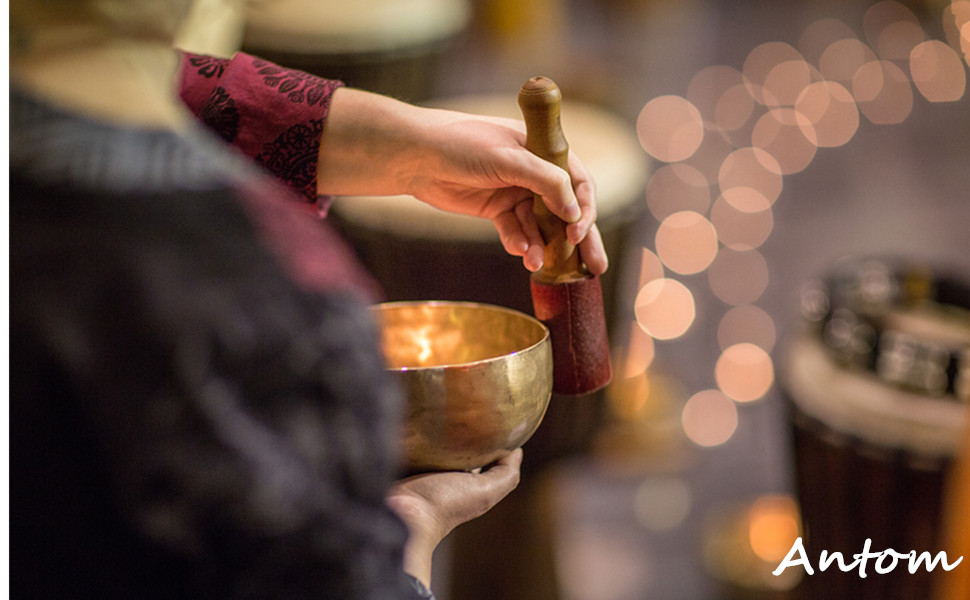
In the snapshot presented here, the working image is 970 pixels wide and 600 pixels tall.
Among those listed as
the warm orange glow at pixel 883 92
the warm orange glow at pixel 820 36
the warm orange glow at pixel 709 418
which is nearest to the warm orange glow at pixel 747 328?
the warm orange glow at pixel 709 418

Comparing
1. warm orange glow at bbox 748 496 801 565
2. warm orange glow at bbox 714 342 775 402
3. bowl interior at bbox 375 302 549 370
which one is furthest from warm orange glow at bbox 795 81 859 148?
bowl interior at bbox 375 302 549 370

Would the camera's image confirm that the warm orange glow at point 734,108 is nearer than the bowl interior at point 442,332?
No

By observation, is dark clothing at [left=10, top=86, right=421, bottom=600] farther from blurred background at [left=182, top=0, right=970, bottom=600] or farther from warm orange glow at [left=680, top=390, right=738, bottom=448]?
warm orange glow at [left=680, top=390, right=738, bottom=448]

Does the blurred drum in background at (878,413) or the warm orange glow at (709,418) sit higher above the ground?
the blurred drum in background at (878,413)

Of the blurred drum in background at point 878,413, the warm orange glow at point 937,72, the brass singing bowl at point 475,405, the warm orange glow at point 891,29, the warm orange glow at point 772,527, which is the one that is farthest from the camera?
the warm orange glow at point 891,29

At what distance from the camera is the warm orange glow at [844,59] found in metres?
3.48

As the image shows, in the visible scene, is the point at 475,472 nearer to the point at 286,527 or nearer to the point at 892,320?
the point at 286,527

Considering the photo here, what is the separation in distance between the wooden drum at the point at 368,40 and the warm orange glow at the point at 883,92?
8.03 feet

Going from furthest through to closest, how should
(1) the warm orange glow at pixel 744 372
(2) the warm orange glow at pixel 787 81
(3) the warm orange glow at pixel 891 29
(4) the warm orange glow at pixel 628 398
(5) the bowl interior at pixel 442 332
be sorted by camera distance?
(3) the warm orange glow at pixel 891 29, (2) the warm orange glow at pixel 787 81, (1) the warm orange glow at pixel 744 372, (4) the warm orange glow at pixel 628 398, (5) the bowl interior at pixel 442 332

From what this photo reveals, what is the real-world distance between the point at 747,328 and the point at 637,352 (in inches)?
13.1

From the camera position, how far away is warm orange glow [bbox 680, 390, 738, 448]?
1972mm

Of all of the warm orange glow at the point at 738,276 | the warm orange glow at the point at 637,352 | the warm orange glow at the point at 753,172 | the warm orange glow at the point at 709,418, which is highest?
the warm orange glow at the point at 753,172

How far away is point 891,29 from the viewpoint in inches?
155

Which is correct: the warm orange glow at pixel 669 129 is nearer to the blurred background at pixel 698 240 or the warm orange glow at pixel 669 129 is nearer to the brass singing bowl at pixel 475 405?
the blurred background at pixel 698 240
